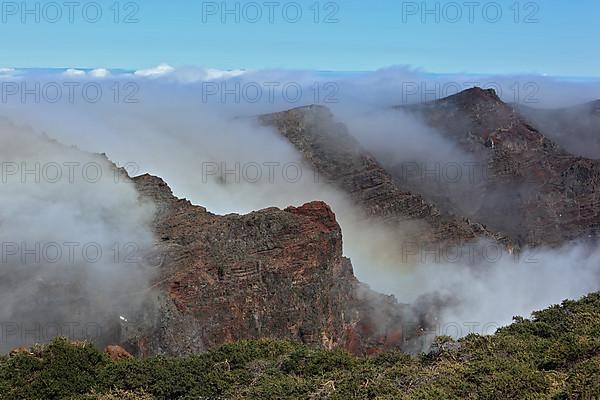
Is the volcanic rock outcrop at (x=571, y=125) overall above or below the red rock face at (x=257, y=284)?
above

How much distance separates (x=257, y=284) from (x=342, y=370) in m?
29.4

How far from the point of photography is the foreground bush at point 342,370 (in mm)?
18000

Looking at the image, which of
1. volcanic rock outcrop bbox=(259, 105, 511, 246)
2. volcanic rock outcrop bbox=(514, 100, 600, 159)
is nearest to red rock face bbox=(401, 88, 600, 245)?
volcanic rock outcrop bbox=(259, 105, 511, 246)

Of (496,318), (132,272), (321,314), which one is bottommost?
(496,318)

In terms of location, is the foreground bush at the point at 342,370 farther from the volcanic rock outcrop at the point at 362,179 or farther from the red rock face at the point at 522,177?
the red rock face at the point at 522,177

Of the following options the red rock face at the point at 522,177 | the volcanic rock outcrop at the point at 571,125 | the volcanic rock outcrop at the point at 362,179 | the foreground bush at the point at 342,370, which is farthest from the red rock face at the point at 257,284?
the volcanic rock outcrop at the point at 571,125

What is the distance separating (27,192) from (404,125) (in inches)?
4659

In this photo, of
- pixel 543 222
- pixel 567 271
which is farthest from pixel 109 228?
pixel 543 222

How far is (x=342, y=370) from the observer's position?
2302cm

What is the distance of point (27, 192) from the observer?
55438mm

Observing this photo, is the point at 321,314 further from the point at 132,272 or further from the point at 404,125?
the point at 404,125

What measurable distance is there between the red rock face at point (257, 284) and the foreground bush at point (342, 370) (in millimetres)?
16619

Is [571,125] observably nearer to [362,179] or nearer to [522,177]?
[522,177]

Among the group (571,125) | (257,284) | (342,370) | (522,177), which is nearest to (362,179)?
(522,177)
